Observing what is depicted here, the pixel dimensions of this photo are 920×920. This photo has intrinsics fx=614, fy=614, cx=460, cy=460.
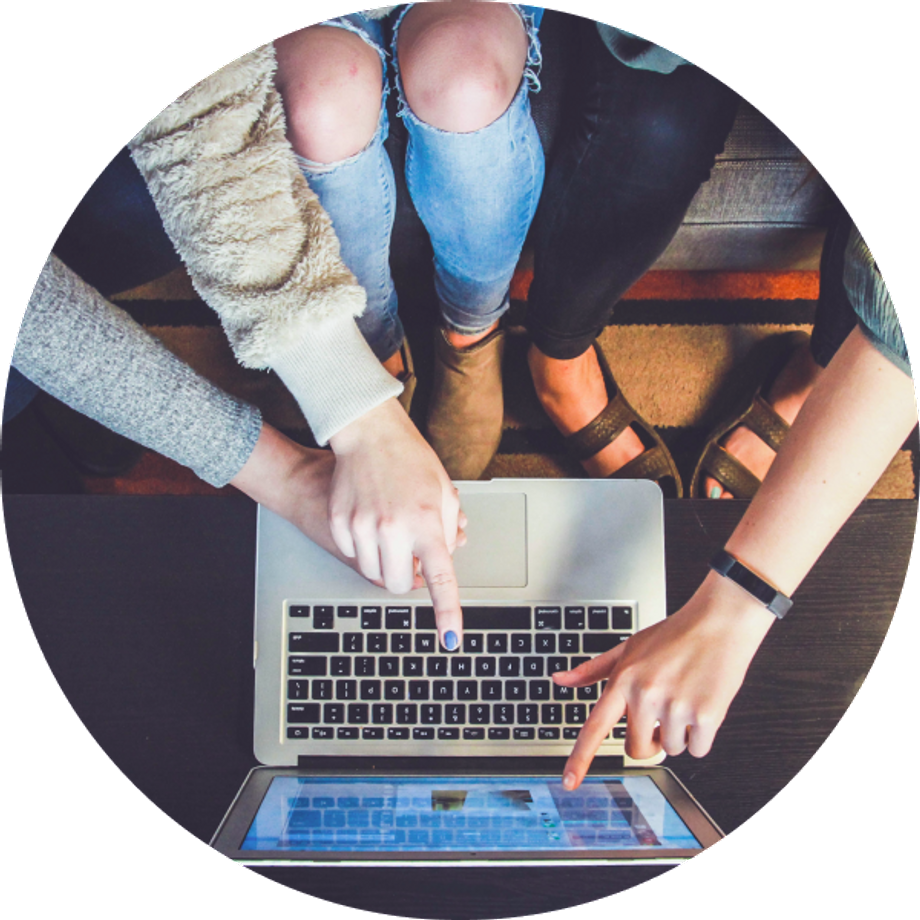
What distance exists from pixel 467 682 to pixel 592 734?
0.36 ft

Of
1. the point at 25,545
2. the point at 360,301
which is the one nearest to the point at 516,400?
the point at 360,301

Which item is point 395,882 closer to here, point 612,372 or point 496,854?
point 496,854

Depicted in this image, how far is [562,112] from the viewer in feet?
1.79

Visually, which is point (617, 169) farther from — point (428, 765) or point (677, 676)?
point (428, 765)

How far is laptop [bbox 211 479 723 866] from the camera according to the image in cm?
50

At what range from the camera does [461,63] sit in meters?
0.50

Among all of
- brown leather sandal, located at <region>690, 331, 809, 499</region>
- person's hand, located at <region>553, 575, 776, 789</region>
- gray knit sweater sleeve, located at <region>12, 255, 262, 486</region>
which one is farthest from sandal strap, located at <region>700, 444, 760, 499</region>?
gray knit sweater sleeve, located at <region>12, 255, 262, 486</region>

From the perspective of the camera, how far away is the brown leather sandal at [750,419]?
573 mm

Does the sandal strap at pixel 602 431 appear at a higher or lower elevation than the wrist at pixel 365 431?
lower

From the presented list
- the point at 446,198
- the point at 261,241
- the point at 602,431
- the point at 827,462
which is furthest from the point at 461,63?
the point at 827,462

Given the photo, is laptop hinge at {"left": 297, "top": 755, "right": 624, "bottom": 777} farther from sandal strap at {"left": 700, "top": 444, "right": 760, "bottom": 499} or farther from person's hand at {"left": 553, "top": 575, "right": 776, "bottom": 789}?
sandal strap at {"left": 700, "top": 444, "right": 760, "bottom": 499}

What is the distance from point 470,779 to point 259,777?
17cm

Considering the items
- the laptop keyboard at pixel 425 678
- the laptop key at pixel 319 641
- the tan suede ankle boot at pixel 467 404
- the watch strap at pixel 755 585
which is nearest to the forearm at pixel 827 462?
the watch strap at pixel 755 585

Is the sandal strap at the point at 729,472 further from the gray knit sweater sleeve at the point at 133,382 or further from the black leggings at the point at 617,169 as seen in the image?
the gray knit sweater sleeve at the point at 133,382
